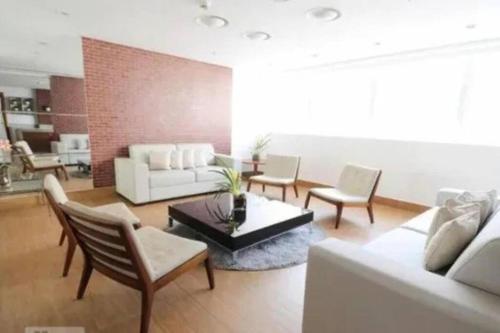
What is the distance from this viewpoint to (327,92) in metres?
5.38

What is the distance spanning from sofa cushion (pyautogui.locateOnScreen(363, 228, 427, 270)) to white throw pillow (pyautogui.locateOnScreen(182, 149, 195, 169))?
3.39m

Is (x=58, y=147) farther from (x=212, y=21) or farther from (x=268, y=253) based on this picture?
(x=268, y=253)

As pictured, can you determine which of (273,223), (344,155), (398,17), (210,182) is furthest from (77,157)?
(398,17)

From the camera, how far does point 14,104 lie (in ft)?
14.8

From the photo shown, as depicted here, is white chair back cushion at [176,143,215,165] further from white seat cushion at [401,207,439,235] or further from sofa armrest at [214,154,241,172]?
white seat cushion at [401,207,439,235]

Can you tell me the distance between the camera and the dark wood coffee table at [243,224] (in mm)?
2433

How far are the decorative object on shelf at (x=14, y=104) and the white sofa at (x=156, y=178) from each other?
1.93 meters

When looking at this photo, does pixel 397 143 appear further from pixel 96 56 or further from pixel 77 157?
pixel 77 157

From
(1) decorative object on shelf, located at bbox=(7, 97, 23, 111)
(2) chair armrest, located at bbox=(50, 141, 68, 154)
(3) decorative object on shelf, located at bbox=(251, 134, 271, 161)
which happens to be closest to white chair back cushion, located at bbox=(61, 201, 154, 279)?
(2) chair armrest, located at bbox=(50, 141, 68, 154)

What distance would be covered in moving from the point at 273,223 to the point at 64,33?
3.80 m

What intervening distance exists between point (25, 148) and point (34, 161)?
0.26m

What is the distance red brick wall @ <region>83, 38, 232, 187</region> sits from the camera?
14.0 ft

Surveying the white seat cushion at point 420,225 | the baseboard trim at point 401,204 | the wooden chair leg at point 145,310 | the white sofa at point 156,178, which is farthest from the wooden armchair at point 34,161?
the baseboard trim at point 401,204

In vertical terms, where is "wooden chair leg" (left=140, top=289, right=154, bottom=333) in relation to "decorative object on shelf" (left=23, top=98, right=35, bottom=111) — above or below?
below
